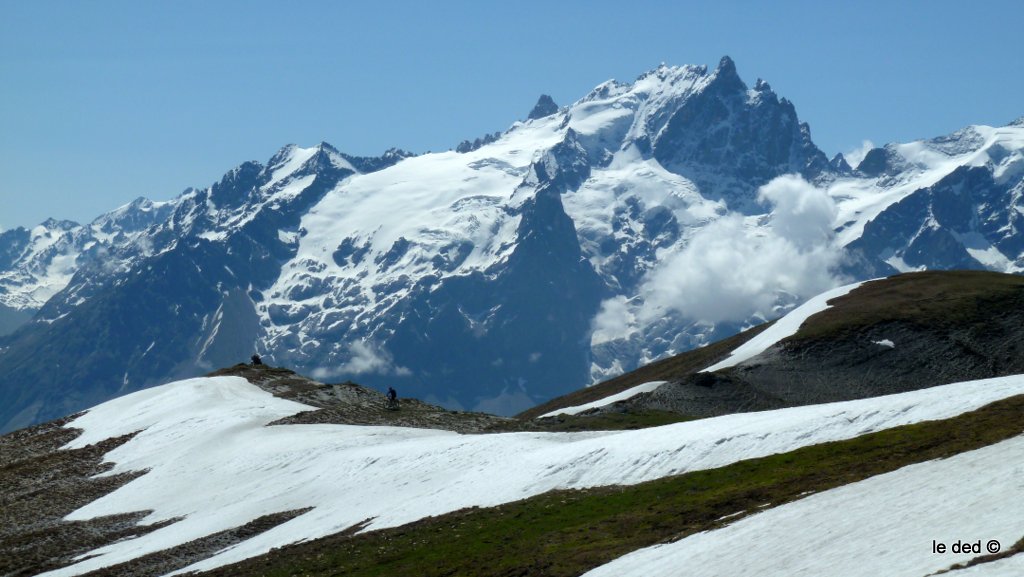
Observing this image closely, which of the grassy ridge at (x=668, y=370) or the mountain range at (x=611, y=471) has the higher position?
the grassy ridge at (x=668, y=370)

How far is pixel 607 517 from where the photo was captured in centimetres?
5259

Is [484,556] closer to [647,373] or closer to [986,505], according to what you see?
[986,505]

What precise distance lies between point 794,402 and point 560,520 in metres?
58.7

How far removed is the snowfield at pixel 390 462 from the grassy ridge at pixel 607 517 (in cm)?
246

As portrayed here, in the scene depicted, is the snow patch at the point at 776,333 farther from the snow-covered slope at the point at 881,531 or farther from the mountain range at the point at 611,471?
the snow-covered slope at the point at 881,531

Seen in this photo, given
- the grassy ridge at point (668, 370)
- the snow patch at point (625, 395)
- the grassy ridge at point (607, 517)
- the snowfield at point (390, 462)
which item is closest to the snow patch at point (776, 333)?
the grassy ridge at point (668, 370)

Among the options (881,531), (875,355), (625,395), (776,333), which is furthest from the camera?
(776,333)

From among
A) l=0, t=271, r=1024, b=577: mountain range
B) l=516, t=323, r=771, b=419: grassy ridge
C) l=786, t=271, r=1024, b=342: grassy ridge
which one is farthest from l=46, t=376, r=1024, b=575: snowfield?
l=786, t=271, r=1024, b=342: grassy ridge

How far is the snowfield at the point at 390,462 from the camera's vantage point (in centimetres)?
5803

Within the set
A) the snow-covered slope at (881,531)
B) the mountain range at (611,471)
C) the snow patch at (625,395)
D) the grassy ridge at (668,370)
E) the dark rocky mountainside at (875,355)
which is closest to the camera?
the snow-covered slope at (881,531)

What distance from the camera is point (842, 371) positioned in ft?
370

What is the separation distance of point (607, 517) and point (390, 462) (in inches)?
1074

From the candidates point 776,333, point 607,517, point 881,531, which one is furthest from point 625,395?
point 881,531

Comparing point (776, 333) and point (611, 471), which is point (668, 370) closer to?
point (776, 333)
